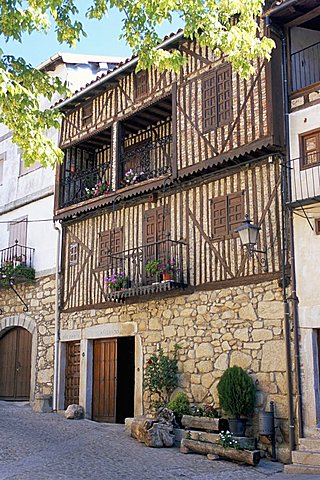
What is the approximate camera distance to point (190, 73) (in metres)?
13.8

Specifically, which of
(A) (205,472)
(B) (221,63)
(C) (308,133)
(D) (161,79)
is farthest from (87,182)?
(A) (205,472)

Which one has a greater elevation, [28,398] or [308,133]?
[308,133]

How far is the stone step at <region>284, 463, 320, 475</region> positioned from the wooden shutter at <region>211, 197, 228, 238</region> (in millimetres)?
4584

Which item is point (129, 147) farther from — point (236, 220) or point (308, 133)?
point (308, 133)

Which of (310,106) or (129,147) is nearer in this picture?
(310,106)

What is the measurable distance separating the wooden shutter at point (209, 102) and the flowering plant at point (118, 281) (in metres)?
3.89

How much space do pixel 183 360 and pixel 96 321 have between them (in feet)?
10.8

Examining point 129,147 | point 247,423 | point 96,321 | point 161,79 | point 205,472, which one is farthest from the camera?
point 129,147

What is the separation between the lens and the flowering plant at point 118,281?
1448 centimetres

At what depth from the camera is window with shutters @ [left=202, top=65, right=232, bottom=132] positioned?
12773mm

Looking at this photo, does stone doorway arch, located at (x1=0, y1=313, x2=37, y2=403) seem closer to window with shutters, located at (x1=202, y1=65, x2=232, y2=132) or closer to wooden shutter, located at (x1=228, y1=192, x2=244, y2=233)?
wooden shutter, located at (x1=228, y1=192, x2=244, y2=233)

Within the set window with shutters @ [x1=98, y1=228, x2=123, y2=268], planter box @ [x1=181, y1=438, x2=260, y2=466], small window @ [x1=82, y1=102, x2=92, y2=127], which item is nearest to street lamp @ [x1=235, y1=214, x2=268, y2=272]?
planter box @ [x1=181, y1=438, x2=260, y2=466]

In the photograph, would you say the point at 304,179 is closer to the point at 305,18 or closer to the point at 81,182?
the point at 305,18

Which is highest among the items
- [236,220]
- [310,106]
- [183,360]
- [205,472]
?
[310,106]
